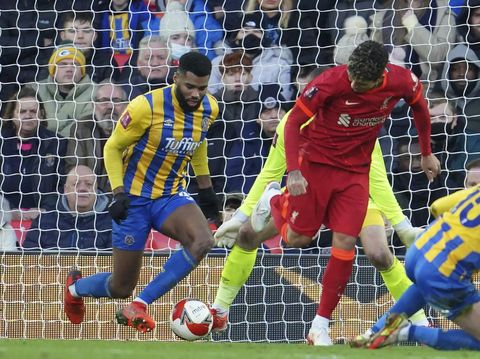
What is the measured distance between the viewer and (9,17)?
36.1 feet

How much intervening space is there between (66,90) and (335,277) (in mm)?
4205

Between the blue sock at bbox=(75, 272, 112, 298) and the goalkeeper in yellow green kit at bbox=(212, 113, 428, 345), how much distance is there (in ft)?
2.58

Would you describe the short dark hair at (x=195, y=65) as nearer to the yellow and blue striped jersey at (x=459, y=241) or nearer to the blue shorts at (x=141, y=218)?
the blue shorts at (x=141, y=218)

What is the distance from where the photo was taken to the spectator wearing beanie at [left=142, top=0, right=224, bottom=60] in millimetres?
10695

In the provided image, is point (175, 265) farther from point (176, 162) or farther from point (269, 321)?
point (269, 321)

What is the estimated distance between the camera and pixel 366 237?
8000mm

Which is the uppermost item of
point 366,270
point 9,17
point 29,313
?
point 9,17

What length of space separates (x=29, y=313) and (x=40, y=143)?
1.66 meters

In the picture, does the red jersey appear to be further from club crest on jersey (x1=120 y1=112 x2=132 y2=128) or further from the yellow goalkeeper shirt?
club crest on jersey (x1=120 y1=112 x2=132 y2=128)

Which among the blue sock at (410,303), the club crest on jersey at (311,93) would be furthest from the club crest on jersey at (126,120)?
the blue sock at (410,303)

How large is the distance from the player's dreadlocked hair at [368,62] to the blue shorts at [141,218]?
176 cm

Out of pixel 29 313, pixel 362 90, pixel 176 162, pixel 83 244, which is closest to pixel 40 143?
pixel 83 244

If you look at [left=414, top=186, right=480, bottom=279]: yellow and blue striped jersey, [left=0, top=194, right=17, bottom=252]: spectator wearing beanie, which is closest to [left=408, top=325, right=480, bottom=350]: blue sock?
[left=414, top=186, right=480, bottom=279]: yellow and blue striped jersey

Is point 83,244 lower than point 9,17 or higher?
lower
